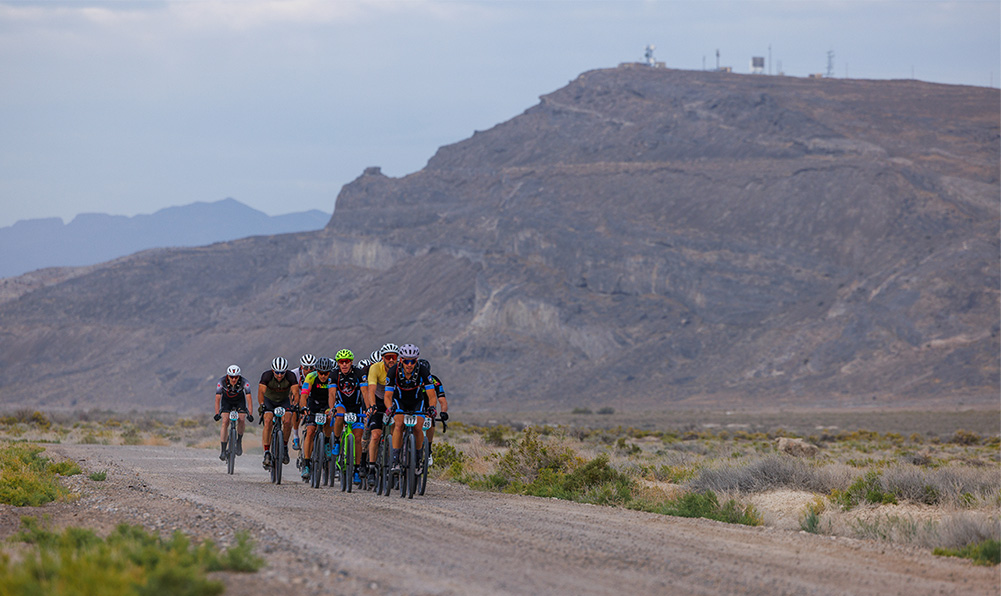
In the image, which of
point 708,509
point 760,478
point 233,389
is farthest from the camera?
point 233,389

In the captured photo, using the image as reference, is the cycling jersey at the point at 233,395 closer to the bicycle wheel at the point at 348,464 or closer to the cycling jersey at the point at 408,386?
the bicycle wheel at the point at 348,464

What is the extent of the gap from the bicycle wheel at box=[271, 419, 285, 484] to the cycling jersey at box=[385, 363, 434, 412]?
4.41 meters

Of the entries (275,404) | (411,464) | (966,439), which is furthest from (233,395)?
(966,439)

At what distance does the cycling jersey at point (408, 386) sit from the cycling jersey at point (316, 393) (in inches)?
118

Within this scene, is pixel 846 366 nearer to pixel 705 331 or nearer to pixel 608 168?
pixel 705 331

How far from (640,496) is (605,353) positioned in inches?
3081

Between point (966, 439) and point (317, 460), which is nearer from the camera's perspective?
point (317, 460)

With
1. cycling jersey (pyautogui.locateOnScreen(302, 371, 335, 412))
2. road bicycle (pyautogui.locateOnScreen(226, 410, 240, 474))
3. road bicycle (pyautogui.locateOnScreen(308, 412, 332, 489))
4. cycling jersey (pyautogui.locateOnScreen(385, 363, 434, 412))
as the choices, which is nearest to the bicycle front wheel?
road bicycle (pyautogui.locateOnScreen(308, 412, 332, 489))

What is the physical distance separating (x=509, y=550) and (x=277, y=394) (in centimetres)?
938

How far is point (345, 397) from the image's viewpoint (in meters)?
16.8

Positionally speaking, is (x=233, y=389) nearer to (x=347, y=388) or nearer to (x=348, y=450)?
(x=347, y=388)

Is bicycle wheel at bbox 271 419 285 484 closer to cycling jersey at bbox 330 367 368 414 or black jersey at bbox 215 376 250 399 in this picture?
black jersey at bbox 215 376 250 399

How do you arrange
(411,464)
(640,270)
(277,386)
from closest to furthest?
(411,464), (277,386), (640,270)

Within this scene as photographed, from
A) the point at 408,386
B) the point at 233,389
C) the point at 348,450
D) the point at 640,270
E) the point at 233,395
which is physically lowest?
the point at 348,450
